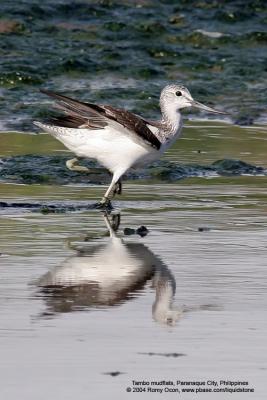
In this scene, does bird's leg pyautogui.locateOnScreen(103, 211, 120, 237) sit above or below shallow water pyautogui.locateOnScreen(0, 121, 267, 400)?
below

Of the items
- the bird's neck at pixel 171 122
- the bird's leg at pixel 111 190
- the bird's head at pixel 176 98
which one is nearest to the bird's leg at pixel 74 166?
the bird's leg at pixel 111 190

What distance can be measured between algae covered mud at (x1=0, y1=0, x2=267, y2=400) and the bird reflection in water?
15 mm

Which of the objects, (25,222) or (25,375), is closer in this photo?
(25,375)

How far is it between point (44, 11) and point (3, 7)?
58 cm

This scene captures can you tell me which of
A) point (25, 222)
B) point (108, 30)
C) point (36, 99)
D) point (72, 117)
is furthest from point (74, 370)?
point (108, 30)

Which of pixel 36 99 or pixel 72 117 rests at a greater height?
pixel 72 117

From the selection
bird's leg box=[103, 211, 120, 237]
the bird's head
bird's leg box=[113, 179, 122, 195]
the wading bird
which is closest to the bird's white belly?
the wading bird

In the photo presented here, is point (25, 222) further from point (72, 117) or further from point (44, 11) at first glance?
point (44, 11)

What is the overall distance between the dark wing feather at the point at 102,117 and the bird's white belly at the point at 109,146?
0.07 meters

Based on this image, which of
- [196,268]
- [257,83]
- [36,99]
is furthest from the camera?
[257,83]

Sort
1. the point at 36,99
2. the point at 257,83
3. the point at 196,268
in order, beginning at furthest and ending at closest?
the point at 257,83 < the point at 36,99 < the point at 196,268

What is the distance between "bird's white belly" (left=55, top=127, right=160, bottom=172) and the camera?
476 inches

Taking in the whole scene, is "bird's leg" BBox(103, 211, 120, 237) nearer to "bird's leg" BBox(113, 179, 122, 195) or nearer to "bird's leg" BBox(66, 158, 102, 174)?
"bird's leg" BBox(113, 179, 122, 195)

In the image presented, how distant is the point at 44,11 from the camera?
20.5 meters
